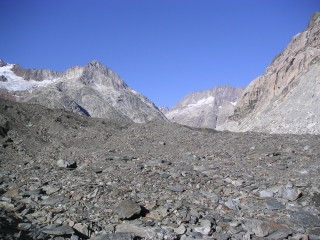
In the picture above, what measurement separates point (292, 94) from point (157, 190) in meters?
45.6

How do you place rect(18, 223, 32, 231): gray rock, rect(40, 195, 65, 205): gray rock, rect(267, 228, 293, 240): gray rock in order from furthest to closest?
1. rect(40, 195, 65, 205): gray rock
2. rect(267, 228, 293, 240): gray rock
3. rect(18, 223, 32, 231): gray rock

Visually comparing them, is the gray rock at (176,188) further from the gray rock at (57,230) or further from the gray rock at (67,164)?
the gray rock at (67,164)

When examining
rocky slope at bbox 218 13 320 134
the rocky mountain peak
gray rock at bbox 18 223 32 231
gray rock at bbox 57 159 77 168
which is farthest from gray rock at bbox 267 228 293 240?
the rocky mountain peak

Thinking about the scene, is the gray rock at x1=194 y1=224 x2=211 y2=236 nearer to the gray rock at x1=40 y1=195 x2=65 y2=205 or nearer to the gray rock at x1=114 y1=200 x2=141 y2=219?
the gray rock at x1=114 y1=200 x2=141 y2=219

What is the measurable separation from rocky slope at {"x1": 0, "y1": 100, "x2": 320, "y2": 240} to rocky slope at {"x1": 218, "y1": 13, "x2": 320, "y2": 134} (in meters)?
24.5

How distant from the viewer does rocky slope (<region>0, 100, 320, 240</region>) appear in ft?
19.1

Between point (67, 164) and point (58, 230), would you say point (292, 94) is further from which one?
point (58, 230)

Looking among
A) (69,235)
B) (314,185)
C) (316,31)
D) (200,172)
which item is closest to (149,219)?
(69,235)

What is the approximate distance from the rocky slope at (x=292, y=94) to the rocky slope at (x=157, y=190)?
24.5 m

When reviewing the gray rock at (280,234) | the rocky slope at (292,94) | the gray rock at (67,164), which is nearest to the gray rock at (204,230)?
the gray rock at (280,234)

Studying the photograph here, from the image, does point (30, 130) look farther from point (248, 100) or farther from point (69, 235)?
point (248, 100)

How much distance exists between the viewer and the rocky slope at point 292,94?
37.7 m

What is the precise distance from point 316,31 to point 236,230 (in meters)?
69.2

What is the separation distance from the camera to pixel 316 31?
62438mm
